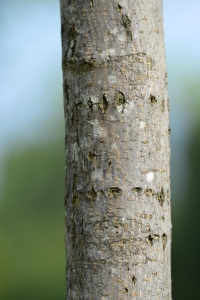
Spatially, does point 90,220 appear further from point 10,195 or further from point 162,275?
point 10,195

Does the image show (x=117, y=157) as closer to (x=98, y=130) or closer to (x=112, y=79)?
(x=98, y=130)

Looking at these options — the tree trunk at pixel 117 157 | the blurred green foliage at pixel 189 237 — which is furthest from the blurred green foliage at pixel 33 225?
the tree trunk at pixel 117 157

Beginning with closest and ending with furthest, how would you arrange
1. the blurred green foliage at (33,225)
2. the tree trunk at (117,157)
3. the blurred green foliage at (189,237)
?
the tree trunk at (117,157) → the blurred green foliage at (189,237) → the blurred green foliage at (33,225)

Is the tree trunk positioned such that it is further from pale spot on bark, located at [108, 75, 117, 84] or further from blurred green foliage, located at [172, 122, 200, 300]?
blurred green foliage, located at [172, 122, 200, 300]

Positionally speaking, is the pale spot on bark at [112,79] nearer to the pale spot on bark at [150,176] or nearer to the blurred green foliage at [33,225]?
the pale spot on bark at [150,176]

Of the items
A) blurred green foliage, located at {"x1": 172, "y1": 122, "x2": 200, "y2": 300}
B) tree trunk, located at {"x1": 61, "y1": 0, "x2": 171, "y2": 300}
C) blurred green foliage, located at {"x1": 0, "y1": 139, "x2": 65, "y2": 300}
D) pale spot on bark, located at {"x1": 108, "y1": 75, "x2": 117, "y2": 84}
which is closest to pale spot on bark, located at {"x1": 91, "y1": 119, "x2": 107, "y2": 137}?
tree trunk, located at {"x1": 61, "y1": 0, "x2": 171, "y2": 300}
